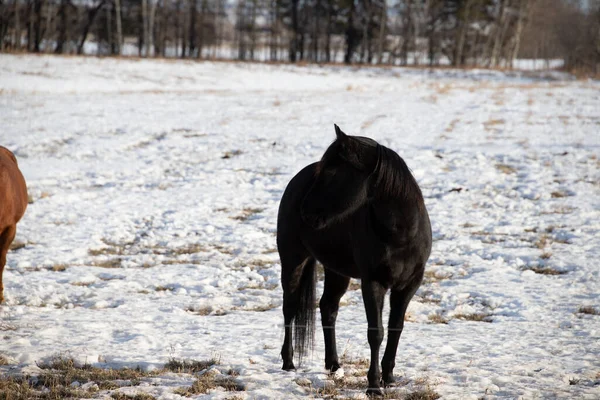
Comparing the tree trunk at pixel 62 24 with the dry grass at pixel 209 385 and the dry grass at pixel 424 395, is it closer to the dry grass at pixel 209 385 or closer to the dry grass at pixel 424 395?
the dry grass at pixel 209 385

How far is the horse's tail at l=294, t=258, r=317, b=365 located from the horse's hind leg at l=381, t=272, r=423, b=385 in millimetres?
723

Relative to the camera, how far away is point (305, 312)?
4.86m

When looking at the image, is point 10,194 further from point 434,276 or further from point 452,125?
point 452,125

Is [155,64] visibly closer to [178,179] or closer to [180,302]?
[178,179]

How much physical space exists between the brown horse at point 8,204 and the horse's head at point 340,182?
12.8ft

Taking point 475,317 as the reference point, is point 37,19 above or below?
above

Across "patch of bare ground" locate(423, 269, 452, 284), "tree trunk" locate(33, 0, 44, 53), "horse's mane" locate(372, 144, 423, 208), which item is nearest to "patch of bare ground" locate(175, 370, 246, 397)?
"horse's mane" locate(372, 144, 423, 208)

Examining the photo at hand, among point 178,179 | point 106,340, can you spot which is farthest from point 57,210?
point 106,340

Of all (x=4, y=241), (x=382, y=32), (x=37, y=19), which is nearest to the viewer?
(x=4, y=241)

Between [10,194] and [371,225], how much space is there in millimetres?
4248

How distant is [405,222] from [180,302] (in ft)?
10.8

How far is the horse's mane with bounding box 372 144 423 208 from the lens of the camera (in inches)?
154

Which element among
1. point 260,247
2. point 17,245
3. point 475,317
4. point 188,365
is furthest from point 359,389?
point 17,245

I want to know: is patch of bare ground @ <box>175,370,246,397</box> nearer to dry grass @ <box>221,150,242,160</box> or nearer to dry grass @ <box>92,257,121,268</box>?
dry grass @ <box>92,257,121,268</box>
